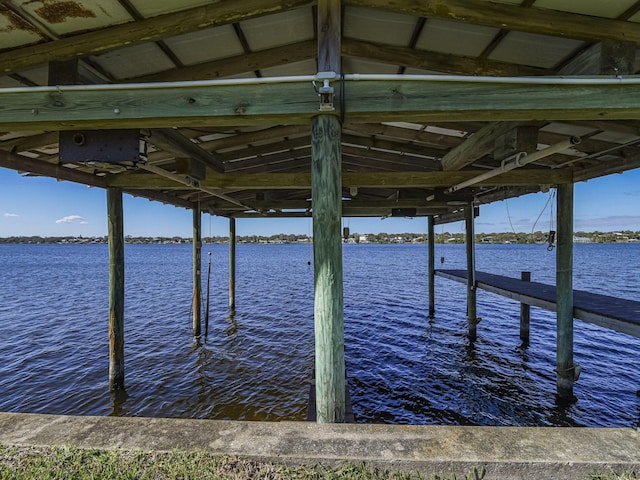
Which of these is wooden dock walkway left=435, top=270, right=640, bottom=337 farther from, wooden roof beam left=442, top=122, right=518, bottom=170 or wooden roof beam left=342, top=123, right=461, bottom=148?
wooden roof beam left=342, top=123, right=461, bottom=148

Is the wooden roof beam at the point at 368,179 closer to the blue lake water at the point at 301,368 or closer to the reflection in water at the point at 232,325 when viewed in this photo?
the blue lake water at the point at 301,368

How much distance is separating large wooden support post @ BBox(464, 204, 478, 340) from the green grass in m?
9.44

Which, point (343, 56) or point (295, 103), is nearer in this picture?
point (295, 103)

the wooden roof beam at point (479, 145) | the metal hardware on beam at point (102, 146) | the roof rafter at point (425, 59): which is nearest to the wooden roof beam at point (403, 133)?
the wooden roof beam at point (479, 145)

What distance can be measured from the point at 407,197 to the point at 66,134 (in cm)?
820

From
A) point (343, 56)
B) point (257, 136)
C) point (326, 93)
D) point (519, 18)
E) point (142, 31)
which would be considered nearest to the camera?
point (326, 93)

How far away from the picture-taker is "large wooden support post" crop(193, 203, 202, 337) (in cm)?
1095

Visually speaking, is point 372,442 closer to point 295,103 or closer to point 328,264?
point 328,264

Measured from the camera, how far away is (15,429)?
253 cm

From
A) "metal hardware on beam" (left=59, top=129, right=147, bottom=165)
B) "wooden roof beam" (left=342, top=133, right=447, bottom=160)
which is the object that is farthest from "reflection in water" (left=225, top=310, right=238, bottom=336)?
"metal hardware on beam" (left=59, top=129, right=147, bottom=165)

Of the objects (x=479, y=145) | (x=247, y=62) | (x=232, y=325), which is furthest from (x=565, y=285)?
(x=232, y=325)

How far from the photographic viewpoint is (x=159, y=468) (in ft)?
7.13

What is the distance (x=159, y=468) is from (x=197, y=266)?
9374 mm

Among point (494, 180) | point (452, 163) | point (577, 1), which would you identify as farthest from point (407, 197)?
point (577, 1)
